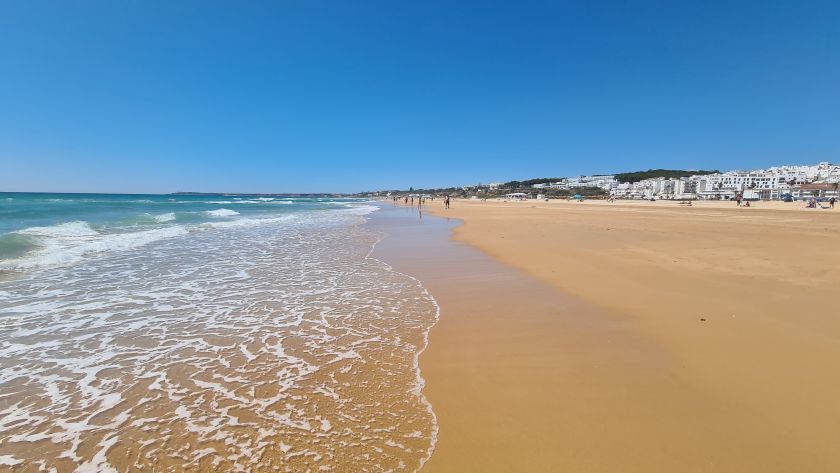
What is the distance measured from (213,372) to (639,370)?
4.12m

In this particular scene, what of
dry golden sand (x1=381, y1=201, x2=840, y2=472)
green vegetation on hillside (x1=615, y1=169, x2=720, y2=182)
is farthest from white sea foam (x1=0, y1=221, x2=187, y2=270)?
green vegetation on hillside (x1=615, y1=169, x2=720, y2=182)

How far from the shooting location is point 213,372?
11.6 feet

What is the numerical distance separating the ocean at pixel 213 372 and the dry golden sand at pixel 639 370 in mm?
486

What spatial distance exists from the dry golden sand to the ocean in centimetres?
49

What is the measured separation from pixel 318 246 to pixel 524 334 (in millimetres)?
9115

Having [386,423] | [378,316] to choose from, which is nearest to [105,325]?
[378,316]

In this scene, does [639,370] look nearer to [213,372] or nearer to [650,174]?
[213,372]

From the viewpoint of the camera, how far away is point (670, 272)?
7.20 m

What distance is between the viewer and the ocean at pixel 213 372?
96.0 inches

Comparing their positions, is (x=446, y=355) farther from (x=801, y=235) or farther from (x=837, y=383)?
(x=801, y=235)

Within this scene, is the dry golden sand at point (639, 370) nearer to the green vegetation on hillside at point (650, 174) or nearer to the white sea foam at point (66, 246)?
the white sea foam at point (66, 246)

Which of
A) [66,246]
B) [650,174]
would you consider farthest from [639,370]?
[650,174]

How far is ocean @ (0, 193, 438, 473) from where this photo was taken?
2.44m

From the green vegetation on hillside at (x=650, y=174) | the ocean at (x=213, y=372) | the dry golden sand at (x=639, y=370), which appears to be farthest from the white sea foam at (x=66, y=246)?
the green vegetation on hillside at (x=650, y=174)
